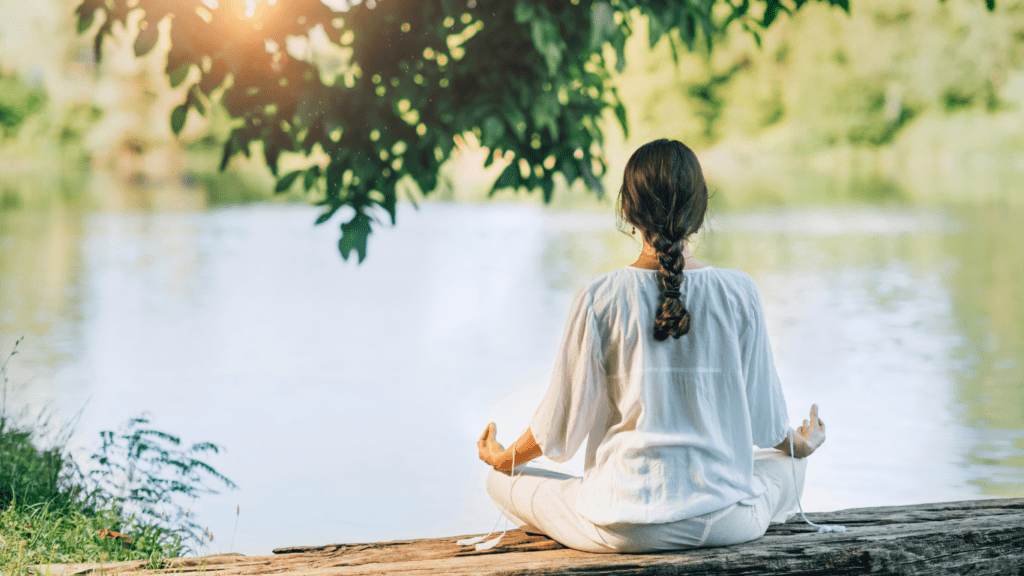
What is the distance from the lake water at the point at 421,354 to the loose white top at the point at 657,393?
26cm

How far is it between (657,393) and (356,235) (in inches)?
55.7

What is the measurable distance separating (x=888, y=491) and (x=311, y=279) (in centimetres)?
870

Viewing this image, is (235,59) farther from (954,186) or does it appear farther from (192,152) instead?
(192,152)

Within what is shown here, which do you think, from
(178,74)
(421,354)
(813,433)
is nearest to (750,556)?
(813,433)

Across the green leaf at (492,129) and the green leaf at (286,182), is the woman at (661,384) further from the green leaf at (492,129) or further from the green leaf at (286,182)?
the green leaf at (286,182)

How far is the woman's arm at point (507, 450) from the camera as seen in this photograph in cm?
240

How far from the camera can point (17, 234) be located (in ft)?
52.1

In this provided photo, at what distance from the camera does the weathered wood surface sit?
2207 mm

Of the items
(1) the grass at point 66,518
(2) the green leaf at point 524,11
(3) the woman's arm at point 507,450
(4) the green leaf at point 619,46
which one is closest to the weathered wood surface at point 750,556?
(3) the woman's arm at point 507,450

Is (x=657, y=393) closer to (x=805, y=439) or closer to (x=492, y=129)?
(x=805, y=439)

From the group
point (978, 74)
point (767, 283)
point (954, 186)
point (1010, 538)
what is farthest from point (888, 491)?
point (978, 74)

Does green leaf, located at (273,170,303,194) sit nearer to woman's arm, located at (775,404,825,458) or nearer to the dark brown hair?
the dark brown hair

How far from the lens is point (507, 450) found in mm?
2465

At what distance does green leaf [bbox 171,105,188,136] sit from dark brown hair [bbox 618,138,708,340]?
5.81 ft
